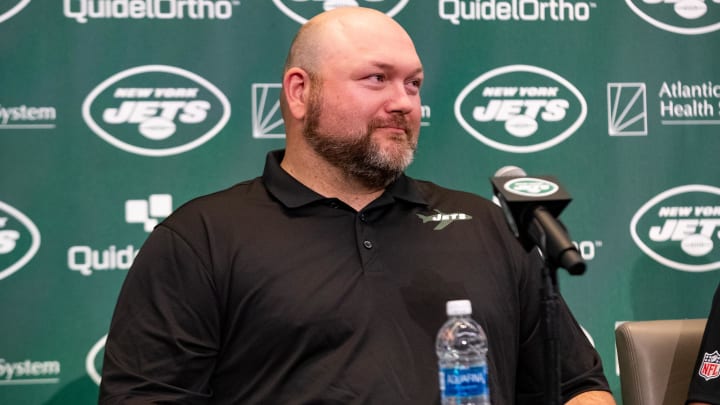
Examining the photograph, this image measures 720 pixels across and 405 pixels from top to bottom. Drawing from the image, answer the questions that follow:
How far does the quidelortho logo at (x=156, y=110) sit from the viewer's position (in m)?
2.99

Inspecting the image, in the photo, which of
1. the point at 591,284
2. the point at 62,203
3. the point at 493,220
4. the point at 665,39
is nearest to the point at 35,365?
the point at 62,203

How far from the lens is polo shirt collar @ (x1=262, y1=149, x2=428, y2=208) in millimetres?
2377

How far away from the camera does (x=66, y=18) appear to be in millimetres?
3000

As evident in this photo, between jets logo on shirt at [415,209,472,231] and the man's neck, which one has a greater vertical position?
the man's neck

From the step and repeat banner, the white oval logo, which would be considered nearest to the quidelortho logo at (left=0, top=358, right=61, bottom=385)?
the step and repeat banner

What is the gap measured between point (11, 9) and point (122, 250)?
2.84ft

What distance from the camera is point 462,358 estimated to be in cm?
218

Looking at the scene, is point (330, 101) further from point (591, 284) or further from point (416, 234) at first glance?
point (591, 284)

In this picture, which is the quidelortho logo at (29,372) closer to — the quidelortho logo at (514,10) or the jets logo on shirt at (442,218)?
the jets logo on shirt at (442,218)

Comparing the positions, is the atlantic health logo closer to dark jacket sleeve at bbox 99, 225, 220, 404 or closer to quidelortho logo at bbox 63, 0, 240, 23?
quidelortho logo at bbox 63, 0, 240, 23

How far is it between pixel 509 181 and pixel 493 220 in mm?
870

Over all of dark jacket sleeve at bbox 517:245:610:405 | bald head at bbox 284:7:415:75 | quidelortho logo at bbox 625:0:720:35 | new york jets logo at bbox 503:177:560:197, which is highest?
quidelortho logo at bbox 625:0:720:35

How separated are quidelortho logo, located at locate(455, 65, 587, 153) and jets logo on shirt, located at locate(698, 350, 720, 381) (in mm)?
979

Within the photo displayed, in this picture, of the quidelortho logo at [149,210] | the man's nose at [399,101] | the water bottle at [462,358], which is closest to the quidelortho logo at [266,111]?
the quidelortho logo at [149,210]
